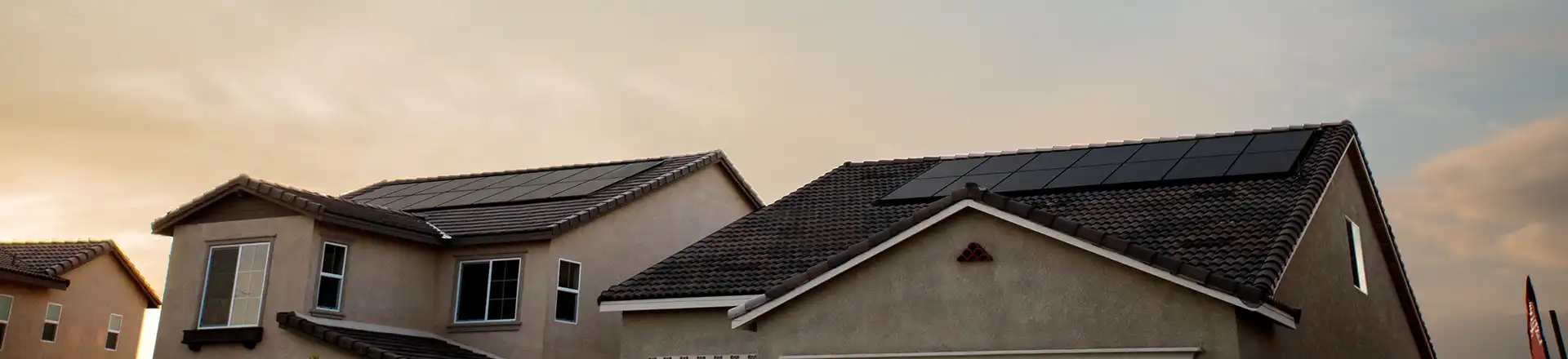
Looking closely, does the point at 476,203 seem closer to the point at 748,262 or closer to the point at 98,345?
the point at 748,262

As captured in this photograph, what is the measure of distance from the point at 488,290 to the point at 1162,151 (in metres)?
11.8

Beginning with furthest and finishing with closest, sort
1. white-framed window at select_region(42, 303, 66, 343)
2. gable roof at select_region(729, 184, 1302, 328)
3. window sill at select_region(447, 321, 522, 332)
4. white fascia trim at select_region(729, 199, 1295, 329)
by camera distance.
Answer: white-framed window at select_region(42, 303, 66, 343)
window sill at select_region(447, 321, 522, 332)
white fascia trim at select_region(729, 199, 1295, 329)
gable roof at select_region(729, 184, 1302, 328)

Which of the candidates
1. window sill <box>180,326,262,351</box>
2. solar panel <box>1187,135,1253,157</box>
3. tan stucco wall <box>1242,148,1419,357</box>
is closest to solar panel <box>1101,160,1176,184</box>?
solar panel <box>1187,135,1253,157</box>

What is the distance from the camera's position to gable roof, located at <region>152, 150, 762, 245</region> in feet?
70.2

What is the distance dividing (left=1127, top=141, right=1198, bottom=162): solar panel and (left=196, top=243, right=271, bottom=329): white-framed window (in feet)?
47.7

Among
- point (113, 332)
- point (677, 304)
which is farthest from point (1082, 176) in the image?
point (113, 332)

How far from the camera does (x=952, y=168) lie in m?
23.1

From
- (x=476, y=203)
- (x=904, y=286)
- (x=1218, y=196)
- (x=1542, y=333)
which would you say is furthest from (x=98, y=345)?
(x=1542, y=333)

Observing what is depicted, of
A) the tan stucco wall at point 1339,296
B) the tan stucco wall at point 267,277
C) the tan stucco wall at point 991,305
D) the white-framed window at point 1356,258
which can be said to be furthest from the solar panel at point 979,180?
the tan stucco wall at point 267,277

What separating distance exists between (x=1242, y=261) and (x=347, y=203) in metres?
14.9

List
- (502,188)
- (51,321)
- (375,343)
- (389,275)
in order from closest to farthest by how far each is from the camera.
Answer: (375,343) < (389,275) < (502,188) < (51,321)

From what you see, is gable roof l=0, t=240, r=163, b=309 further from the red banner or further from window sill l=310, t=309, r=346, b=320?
the red banner

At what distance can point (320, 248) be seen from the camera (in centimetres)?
2114

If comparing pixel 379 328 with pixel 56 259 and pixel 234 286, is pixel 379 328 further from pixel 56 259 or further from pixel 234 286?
pixel 56 259
